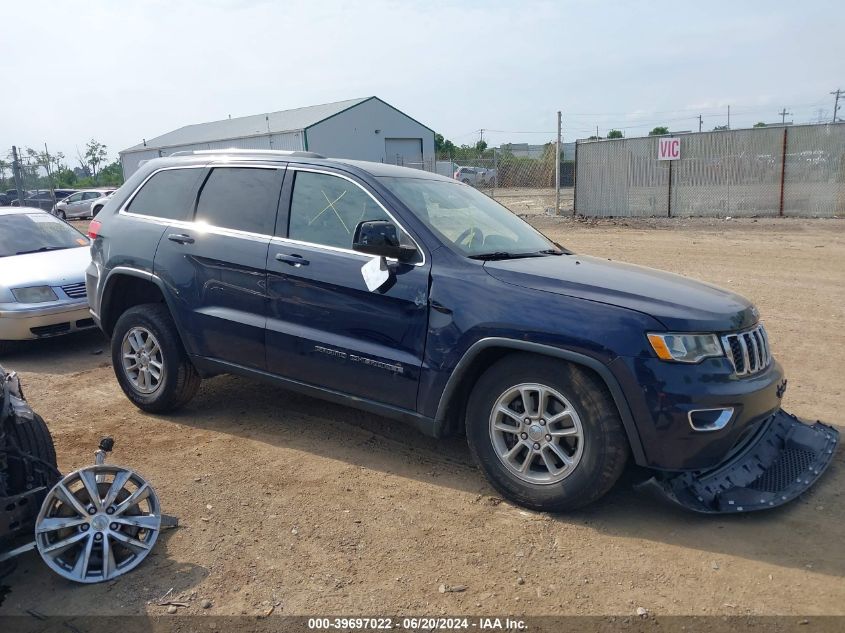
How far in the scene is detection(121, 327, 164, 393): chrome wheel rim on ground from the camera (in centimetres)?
530

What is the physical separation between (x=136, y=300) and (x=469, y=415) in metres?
3.10

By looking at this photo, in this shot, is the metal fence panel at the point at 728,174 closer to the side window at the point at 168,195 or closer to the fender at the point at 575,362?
the side window at the point at 168,195

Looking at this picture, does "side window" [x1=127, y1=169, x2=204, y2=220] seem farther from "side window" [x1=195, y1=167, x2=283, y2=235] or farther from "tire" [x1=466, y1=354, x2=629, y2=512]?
"tire" [x1=466, y1=354, x2=629, y2=512]

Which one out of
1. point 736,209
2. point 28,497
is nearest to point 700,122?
point 736,209

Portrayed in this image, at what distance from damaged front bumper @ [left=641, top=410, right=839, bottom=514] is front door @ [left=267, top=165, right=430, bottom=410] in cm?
153

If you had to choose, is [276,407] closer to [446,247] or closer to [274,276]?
[274,276]

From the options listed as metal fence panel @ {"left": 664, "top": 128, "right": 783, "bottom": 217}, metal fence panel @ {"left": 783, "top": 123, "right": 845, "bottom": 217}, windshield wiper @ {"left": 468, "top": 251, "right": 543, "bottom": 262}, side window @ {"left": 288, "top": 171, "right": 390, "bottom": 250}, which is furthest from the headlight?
metal fence panel @ {"left": 664, "top": 128, "right": 783, "bottom": 217}

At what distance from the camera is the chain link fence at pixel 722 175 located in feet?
58.9

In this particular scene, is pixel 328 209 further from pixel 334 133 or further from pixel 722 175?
pixel 334 133

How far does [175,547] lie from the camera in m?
3.56

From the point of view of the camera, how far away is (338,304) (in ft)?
14.3

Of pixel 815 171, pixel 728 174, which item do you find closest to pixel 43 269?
pixel 728 174

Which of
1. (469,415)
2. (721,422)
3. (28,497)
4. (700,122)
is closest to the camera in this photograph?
(28,497)

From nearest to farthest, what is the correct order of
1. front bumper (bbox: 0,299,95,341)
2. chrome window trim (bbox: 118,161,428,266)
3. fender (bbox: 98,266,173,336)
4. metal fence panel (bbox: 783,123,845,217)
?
chrome window trim (bbox: 118,161,428,266) < fender (bbox: 98,266,173,336) < front bumper (bbox: 0,299,95,341) < metal fence panel (bbox: 783,123,845,217)
